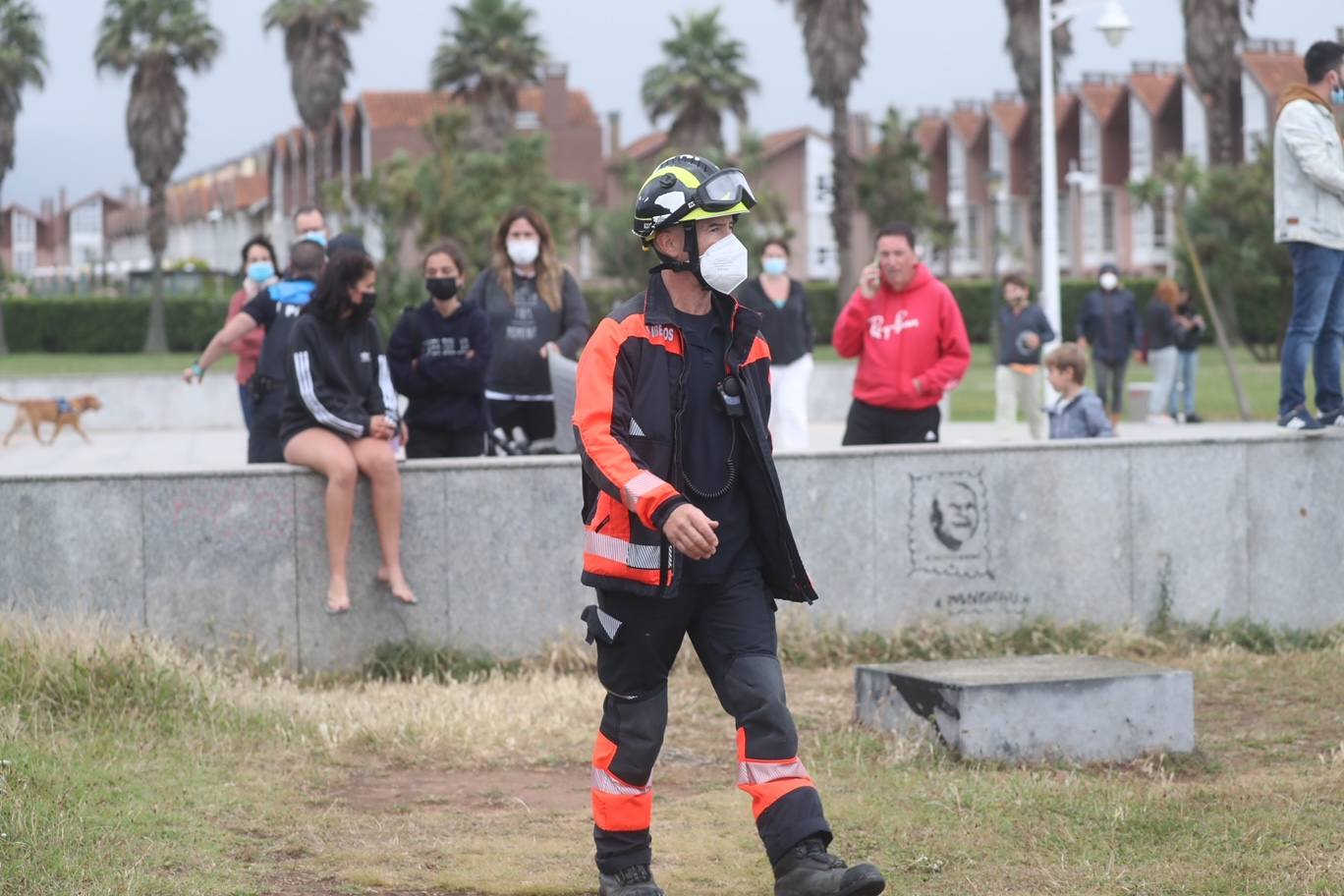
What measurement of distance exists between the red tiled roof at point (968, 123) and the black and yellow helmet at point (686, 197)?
89.1 m

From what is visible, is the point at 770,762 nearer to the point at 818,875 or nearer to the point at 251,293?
the point at 818,875

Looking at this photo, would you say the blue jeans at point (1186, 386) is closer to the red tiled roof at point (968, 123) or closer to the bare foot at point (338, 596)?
the bare foot at point (338, 596)

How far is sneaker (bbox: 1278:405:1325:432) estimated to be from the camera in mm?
9391

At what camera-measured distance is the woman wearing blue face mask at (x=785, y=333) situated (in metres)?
13.1

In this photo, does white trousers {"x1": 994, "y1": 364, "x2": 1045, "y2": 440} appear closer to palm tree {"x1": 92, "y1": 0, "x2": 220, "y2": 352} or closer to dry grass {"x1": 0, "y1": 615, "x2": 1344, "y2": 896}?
dry grass {"x1": 0, "y1": 615, "x2": 1344, "y2": 896}

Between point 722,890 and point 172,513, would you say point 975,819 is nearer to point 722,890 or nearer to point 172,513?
point 722,890

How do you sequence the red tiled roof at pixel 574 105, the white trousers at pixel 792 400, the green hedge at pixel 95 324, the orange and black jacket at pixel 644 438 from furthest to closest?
the red tiled roof at pixel 574 105 → the green hedge at pixel 95 324 → the white trousers at pixel 792 400 → the orange and black jacket at pixel 644 438

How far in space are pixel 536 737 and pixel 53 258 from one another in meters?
198

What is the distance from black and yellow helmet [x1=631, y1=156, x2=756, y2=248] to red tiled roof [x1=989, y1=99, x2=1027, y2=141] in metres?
84.6

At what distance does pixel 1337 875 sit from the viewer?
196 inches

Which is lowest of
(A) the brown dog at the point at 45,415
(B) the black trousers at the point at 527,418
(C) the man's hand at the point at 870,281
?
(A) the brown dog at the point at 45,415

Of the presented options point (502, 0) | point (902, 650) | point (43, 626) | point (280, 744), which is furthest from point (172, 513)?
point (502, 0)

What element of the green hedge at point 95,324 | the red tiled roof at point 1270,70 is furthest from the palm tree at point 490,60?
the red tiled roof at point 1270,70

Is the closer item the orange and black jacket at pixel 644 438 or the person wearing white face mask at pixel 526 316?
the orange and black jacket at pixel 644 438
